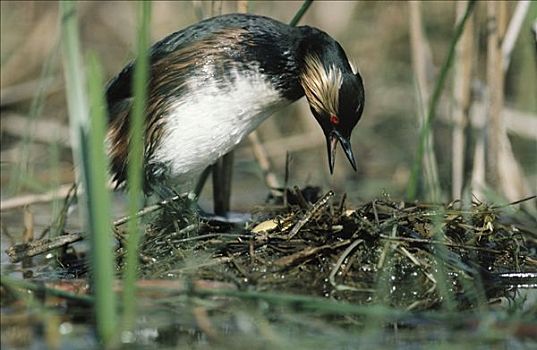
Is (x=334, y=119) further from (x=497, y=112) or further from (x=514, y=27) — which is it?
(x=514, y=27)

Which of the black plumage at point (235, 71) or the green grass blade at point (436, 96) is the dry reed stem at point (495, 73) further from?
the black plumage at point (235, 71)

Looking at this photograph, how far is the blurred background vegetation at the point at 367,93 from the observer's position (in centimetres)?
779

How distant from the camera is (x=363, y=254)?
16.8ft

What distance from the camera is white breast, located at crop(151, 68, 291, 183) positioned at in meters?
5.91

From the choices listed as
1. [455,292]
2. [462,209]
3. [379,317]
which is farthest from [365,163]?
[379,317]

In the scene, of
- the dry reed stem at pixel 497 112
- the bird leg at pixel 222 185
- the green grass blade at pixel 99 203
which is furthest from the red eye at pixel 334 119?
the green grass blade at pixel 99 203

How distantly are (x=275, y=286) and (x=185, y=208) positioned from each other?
3.18ft

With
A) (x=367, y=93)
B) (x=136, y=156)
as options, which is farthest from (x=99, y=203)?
(x=367, y=93)

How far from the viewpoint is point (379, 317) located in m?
4.18

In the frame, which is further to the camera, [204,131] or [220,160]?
[220,160]

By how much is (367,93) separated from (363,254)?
17.9 ft

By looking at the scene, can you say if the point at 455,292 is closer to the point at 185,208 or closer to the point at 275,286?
the point at 275,286

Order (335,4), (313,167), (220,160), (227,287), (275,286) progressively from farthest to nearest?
(335,4) → (313,167) → (220,160) → (275,286) → (227,287)

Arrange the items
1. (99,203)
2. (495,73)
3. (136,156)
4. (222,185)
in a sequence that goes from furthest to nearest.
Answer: (222,185) → (495,73) → (136,156) → (99,203)
